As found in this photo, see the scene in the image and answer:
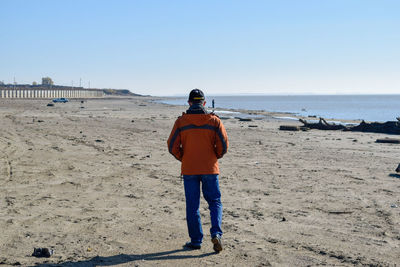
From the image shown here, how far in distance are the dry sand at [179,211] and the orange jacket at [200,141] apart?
3.38ft

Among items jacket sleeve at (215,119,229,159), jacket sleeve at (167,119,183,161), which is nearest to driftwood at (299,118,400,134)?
jacket sleeve at (215,119,229,159)

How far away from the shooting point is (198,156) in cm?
555

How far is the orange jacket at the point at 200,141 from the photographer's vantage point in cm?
553

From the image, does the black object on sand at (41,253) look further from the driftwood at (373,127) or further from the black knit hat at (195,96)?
the driftwood at (373,127)

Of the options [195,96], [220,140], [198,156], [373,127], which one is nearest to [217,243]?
[198,156]

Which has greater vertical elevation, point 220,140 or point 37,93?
point 37,93

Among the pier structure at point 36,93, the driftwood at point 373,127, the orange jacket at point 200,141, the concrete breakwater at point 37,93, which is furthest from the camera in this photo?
the pier structure at point 36,93

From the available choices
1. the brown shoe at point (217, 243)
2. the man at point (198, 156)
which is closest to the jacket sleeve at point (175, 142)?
the man at point (198, 156)

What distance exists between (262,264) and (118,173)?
20.8 ft

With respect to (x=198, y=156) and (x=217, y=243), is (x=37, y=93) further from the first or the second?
(x=217, y=243)

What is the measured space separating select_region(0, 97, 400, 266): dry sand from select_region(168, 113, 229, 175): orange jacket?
1.03 metres

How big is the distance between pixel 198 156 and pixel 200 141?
0.19 metres

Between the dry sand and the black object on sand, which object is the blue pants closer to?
the dry sand

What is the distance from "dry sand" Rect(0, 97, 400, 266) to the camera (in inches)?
210
